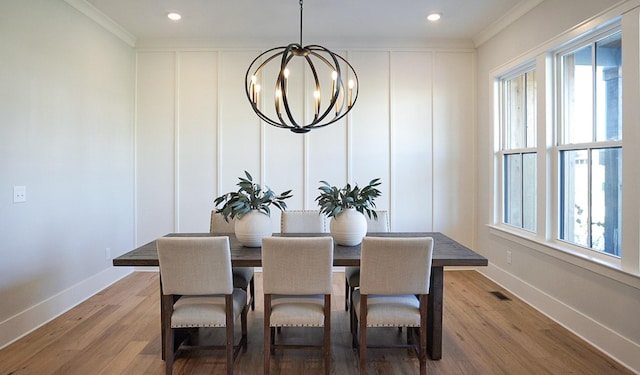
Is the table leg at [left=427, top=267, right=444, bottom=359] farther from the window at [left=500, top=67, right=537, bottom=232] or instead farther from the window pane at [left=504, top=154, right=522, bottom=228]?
the window pane at [left=504, top=154, right=522, bottom=228]

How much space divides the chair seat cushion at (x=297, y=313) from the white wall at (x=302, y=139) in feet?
7.87

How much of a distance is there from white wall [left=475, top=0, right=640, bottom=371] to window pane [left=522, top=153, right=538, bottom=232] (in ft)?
0.69

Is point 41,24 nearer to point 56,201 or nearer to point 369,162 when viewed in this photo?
point 56,201

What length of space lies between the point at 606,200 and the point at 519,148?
4.14 ft

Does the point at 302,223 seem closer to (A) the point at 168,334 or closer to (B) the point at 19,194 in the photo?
(A) the point at 168,334

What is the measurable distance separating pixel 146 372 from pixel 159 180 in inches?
109

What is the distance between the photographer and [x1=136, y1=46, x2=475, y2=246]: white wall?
15.1 feet

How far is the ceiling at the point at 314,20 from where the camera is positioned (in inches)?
141

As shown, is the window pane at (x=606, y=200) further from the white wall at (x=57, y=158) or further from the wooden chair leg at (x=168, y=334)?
the white wall at (x=57, y=158)

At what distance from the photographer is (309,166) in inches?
183

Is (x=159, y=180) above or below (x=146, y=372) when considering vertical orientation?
above

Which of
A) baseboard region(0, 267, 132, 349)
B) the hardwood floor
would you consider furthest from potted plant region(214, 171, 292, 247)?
baseboard region(0, 267, 132, 349)

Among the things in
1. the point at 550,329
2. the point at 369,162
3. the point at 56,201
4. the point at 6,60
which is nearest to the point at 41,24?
the point at 6,60

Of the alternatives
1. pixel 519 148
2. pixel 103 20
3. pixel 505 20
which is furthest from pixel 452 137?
pixel 103 20
